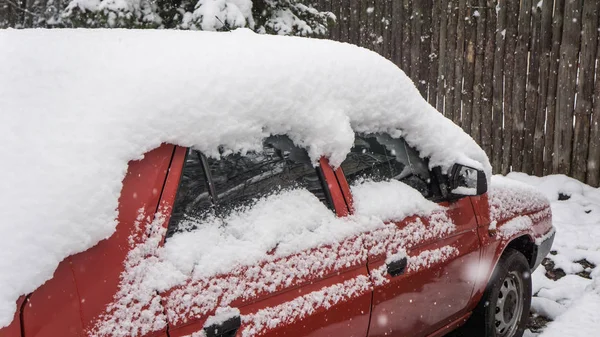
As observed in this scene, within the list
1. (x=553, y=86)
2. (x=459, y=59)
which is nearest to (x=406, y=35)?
(x=459, y=59)

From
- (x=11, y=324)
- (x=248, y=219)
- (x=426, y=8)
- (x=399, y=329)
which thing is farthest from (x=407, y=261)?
(x=426, y=8)

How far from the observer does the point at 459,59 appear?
7926mm

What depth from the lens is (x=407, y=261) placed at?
2805 millimetres

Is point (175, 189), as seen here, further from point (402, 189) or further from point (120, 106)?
point (402, 189)

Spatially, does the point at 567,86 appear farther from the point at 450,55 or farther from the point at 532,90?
the point at 450,55

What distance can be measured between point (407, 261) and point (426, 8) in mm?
6180

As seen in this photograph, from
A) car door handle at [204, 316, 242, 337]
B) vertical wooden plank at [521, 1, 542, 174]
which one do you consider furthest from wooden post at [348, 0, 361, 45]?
car door handle at [204, 316, 242, 337]

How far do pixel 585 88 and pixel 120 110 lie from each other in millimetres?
6593

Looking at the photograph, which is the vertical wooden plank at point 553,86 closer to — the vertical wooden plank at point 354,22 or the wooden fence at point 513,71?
the wooden fence at point 513,71

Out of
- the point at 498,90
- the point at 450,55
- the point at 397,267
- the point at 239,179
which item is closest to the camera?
the point at 239,179

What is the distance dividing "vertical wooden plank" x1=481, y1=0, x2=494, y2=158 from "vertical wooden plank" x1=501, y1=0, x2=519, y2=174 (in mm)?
186

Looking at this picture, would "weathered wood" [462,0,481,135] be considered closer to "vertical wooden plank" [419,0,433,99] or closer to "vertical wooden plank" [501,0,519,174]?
"vertical wooden plank" [501,0,519,174]

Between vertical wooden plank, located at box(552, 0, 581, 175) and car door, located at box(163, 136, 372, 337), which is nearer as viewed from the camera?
car door, located at box(163, 136, 372, 337)

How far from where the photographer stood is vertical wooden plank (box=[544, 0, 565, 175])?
703cm
